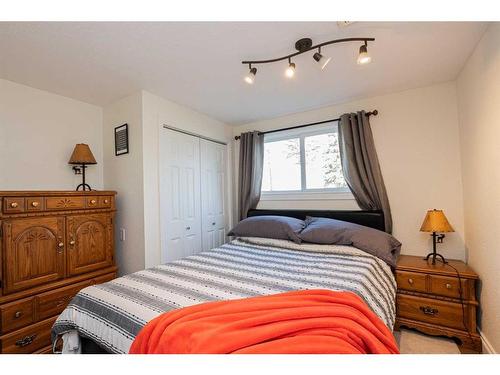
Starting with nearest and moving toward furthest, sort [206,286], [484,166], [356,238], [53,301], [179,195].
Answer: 1. [206,286]
2. [484,166]
3. [53,301]
4. [356,238]
5. [179,195]

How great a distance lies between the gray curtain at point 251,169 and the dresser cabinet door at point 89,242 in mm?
1745

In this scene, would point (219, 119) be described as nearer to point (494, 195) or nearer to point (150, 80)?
point (150, 80)

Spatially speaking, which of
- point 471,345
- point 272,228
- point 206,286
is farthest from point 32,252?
point 471,345

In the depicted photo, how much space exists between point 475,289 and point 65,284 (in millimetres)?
3461

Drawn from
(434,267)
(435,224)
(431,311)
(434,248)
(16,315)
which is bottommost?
(431,311)

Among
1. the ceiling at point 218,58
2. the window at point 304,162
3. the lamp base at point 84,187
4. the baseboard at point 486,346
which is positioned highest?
the ceiling at point 218,58

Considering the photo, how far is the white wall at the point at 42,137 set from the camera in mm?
2027

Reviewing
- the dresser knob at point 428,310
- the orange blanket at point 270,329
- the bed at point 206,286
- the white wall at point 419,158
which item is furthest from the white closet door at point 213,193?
the dresser knob at point 428,310

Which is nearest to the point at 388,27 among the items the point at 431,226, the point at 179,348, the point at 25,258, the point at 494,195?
the point at 494,195

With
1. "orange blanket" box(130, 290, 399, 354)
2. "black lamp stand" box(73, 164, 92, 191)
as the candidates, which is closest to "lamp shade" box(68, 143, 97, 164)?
"black lamp stand" box(73, 164, 92, 191)

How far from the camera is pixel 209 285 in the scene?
4.41ft

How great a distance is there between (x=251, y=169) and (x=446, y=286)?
95.8 inches

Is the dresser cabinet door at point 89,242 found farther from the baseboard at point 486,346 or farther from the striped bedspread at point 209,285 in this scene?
the baseboard at point 486,346

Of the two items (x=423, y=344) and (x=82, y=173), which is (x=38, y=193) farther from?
(x=423, y=344)
